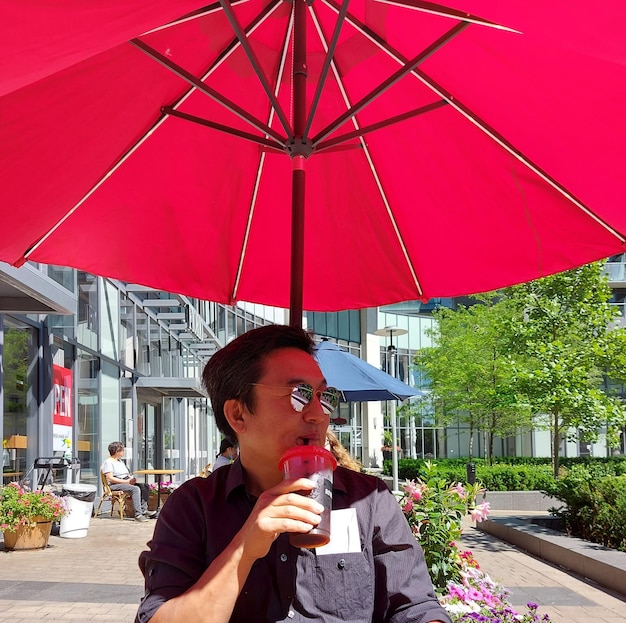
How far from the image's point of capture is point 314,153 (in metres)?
2.94

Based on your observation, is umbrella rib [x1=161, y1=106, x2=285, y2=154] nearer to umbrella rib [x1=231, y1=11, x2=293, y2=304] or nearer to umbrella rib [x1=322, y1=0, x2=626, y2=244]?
umbrella rib [x1=231, y1=11, x2=293, y2=304]

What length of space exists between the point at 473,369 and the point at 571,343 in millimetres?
7654

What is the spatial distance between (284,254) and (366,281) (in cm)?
47

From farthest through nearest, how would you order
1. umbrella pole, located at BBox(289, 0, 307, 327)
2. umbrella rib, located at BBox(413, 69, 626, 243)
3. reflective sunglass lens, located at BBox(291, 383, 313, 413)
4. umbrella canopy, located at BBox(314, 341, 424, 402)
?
umbrella canopy, located at BBox(314, 341, 424, 402)
umbrella rib, located at BBox(413, 69, 626, 243)
umbrella pole, located at BBox(289, 0, 307, 327)
reflective sunglass lens, located at BBox(291, 383, 313, 413)

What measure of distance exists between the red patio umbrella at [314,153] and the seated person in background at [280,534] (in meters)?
0.77

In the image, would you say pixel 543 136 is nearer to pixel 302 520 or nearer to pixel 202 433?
pixel 302 520

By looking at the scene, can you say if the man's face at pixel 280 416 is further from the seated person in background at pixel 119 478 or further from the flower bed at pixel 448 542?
the seated person in background at pixel 119 478

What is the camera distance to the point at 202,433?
107 ft

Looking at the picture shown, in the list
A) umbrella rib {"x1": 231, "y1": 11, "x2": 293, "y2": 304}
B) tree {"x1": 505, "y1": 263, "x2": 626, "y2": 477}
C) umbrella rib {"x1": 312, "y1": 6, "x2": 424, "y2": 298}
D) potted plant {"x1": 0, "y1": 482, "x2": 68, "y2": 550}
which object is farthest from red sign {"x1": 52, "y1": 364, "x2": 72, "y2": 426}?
umbrella rib {"x1": 312, "y1": 6, "x2": 424, "y2": 298}

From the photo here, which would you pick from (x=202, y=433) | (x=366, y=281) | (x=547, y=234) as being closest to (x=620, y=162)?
(x=547, y=234)

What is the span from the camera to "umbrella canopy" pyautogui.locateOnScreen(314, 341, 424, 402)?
27.8 feet

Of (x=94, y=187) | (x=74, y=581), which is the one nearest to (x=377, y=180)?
(x=94, y=187)

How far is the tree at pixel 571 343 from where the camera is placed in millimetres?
16594

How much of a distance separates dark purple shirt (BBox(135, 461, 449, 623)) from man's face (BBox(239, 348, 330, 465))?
10 centimetres
